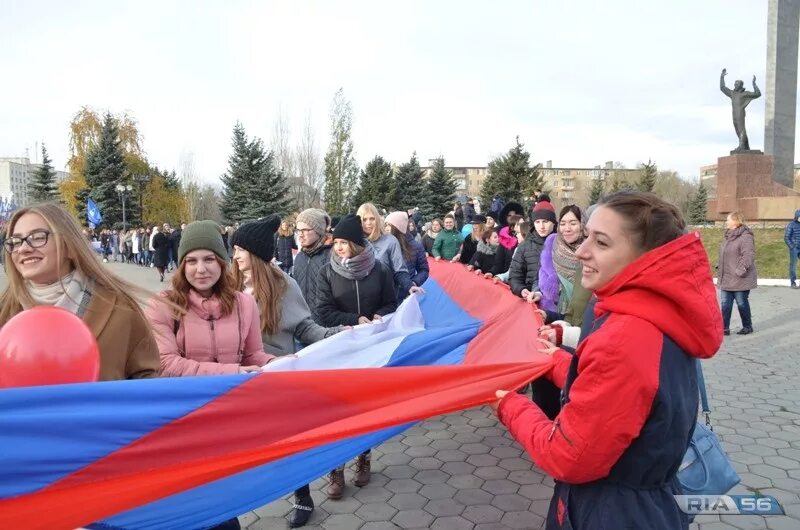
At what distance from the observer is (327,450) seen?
2.19 metres

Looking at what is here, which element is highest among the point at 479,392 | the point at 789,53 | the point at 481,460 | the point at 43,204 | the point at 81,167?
the point at 789,53

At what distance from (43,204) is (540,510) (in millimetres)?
3579

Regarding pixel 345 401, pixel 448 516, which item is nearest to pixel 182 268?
pixel 345 401

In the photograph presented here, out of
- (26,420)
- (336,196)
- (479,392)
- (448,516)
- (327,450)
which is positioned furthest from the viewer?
(336,196)

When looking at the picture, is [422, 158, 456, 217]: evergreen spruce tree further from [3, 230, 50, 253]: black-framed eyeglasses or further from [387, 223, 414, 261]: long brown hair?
[3, 230, 50, 253]: black-framed eyeglasses

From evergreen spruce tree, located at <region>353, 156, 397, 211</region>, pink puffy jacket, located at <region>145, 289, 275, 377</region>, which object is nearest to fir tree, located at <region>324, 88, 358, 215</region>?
evergreen spruce tree, located at <region>353, 156, 397, 211</region>

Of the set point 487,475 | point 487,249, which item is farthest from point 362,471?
point 487,249

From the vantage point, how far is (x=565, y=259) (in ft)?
15.7

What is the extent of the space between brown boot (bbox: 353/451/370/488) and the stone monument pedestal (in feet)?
71.4

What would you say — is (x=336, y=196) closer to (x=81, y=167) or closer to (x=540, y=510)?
(x=81, y=167)

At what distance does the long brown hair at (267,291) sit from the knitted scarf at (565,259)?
2.38 m

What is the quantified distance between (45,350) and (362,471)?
3.08 metres

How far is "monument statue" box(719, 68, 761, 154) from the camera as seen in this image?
21.7 metres

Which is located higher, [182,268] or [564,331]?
[182,268]
